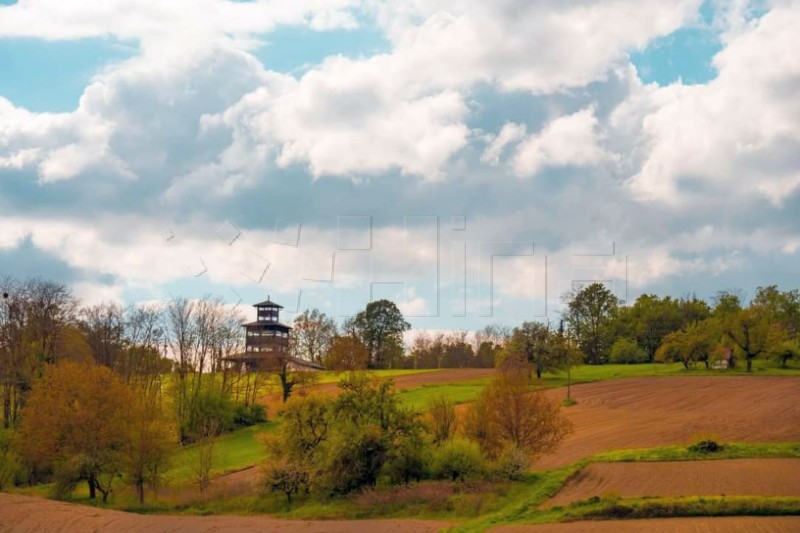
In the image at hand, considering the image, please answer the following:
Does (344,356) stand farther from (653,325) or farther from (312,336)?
(653,325)

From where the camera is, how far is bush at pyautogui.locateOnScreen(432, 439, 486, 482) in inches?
2152

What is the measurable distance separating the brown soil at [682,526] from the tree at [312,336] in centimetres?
9811

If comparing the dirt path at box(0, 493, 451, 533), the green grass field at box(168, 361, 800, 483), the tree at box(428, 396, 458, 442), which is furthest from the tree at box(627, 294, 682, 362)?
the dirt path at box(0, 493, 451, 533)

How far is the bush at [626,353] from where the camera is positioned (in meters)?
148

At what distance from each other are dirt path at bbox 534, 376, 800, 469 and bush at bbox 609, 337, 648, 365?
123ft

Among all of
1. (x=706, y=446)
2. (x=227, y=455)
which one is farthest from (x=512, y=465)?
(x=227, y=455)

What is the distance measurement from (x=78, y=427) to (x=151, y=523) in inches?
744

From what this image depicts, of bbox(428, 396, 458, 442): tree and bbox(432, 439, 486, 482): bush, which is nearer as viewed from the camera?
bbox(432, 439, 486, 482): bush

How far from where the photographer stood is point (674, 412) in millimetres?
80438

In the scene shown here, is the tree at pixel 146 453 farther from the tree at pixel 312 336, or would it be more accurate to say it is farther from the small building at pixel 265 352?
the tree at pixel 312 336

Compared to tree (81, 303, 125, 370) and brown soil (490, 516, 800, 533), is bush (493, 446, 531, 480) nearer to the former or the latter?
brown soil (490, 516, 800, 533)

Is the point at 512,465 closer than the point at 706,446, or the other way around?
the point at 512,465

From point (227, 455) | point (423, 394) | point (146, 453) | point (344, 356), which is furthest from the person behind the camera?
point (344, 356)

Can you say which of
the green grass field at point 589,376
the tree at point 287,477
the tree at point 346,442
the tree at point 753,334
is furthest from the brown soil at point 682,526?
the tree at point 753,334
